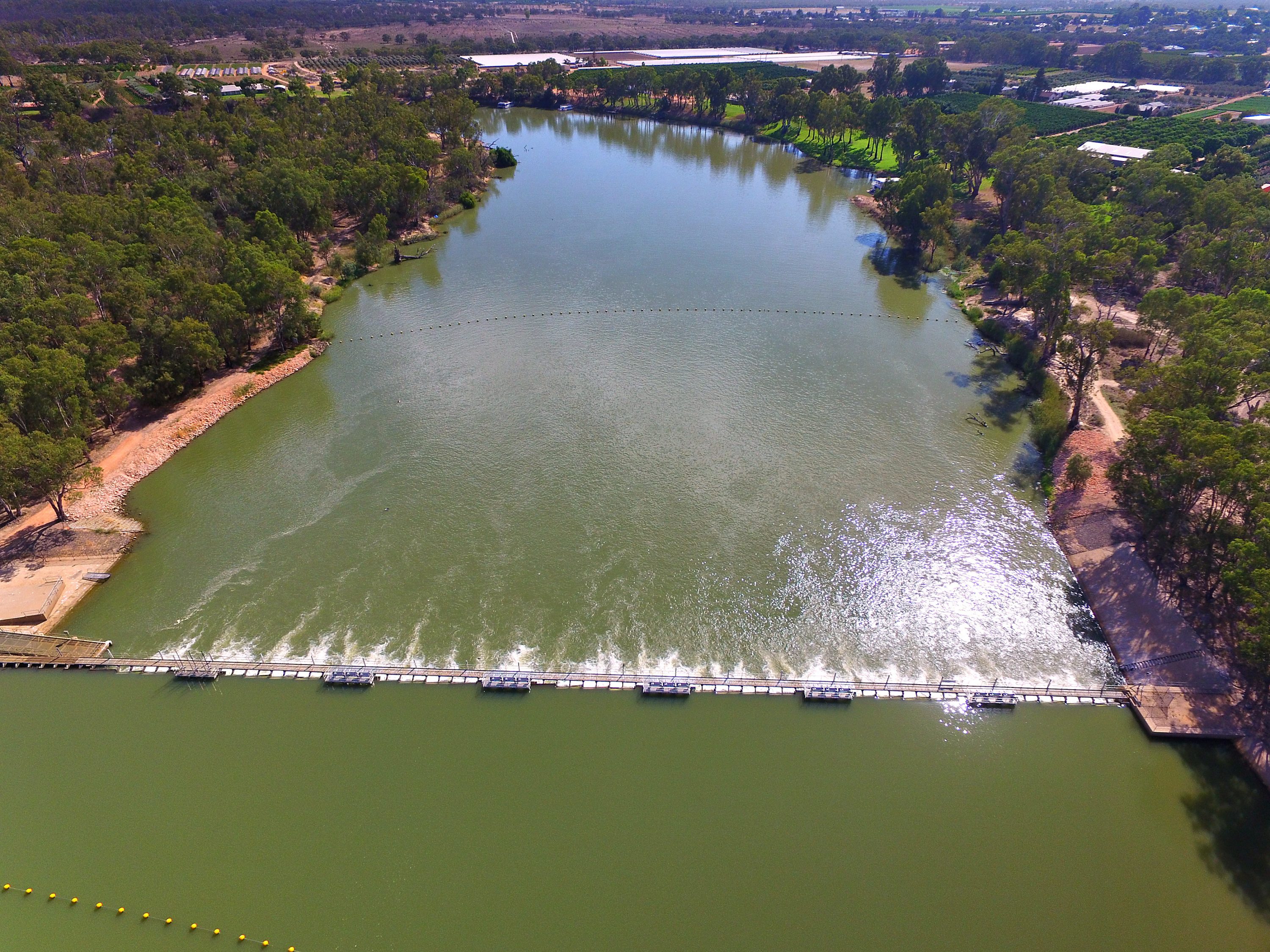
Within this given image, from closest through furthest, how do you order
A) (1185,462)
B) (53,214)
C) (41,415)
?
(1185,462)
(41,415)
(53,214)

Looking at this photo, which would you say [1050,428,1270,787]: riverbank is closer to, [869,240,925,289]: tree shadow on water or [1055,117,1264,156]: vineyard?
[869,240,925,289]: tree shadow on water

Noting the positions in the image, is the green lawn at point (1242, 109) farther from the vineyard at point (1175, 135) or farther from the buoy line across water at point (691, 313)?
the buoy line across water at point (691, 313)

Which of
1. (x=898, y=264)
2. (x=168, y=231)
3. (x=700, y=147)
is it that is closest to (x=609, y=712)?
(x=168, y=231)

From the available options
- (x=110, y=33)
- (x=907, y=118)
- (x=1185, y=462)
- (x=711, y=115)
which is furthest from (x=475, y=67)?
(x=1185, y=462)

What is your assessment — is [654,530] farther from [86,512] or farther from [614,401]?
[86,512]


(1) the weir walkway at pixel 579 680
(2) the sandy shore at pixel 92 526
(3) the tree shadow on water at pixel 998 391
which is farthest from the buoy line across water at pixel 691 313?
(1) the weir walkway at pixel 579 680

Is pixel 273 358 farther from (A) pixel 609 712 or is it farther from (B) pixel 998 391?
(B) pixel 998 391
